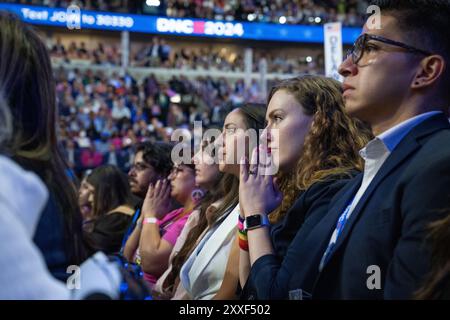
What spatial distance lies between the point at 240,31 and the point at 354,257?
808 inches

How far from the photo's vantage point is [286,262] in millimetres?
1778

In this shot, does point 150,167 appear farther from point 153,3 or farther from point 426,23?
point 153,3

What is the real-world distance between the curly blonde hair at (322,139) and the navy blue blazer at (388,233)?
1.26 ft

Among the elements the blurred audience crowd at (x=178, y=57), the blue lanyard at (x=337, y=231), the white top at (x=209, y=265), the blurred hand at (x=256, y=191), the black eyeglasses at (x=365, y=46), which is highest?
the blurred audience crowd at (x=178, y=57)

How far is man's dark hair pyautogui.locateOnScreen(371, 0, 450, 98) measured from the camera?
1762mm

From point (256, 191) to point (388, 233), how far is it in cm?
68

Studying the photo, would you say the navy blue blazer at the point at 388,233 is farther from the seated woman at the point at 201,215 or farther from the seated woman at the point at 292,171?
the seated woman at the point at 201,215

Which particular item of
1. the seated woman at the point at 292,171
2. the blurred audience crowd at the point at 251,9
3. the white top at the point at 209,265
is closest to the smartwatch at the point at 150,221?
Answer: the white top at the point at 209,265

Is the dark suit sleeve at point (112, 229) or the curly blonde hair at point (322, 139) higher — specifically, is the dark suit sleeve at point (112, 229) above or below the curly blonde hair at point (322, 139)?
below

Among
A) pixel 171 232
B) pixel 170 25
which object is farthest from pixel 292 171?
pixel 170 25

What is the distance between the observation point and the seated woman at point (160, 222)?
11.2 feet

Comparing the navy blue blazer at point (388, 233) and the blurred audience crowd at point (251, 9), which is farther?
the blurred audience crowd at point (251, 9)
